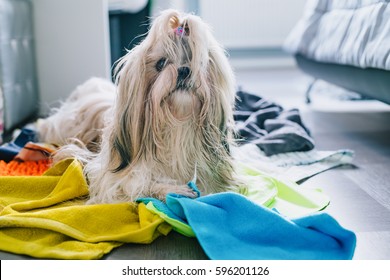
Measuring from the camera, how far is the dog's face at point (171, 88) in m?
1.52

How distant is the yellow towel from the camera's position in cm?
133

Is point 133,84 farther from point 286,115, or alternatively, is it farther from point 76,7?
point 76,7

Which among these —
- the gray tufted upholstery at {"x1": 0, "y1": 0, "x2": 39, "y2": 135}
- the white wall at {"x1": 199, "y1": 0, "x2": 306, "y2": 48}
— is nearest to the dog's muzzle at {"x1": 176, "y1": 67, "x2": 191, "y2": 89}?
the gray tufted upholstery at {"x1": 0, "y1": 0, "x2": 39, "y2": 135}

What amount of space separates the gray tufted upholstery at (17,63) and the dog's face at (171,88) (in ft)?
3.98

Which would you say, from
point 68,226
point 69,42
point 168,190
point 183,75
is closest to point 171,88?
point 183,75

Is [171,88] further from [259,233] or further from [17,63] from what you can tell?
[17,63]

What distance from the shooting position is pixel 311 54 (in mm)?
3232

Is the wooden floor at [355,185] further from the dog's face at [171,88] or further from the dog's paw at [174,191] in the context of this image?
the dog's face at [171,88]

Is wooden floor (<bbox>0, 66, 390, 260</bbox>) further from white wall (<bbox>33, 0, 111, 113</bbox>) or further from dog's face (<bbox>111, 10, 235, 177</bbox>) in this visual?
white wall (<bbox>33, 0, 111, 113</bbox>)

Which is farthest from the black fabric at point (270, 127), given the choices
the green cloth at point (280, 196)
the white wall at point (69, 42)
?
the white wall at point (69, 42)

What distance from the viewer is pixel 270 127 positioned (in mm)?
2510

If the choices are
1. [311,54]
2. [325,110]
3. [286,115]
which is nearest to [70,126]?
[286,115]

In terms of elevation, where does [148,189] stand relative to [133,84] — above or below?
below

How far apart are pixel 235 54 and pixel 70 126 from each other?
4241mm
